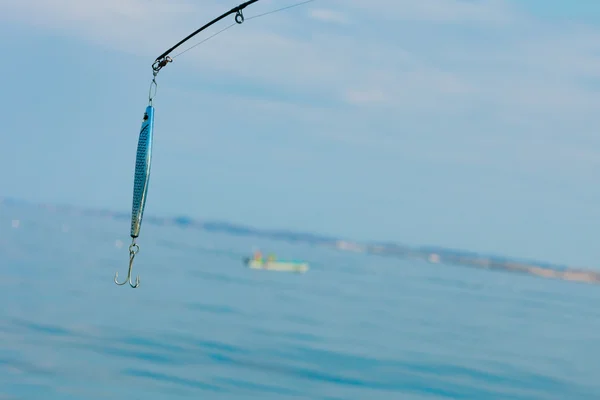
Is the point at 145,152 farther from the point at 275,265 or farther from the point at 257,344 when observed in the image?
the point at 275,265

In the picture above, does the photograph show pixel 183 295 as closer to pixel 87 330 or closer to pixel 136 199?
pixel 87 330

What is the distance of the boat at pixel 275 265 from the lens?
101875 mm

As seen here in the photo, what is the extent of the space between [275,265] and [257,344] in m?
62.0

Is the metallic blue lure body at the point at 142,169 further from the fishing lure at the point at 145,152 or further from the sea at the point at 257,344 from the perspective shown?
the sea at the point at 257,344

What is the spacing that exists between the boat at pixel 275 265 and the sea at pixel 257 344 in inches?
980

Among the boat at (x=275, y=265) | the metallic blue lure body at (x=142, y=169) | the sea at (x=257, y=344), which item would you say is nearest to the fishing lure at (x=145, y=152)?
the metallic blue lure body at (x=142, y=169)

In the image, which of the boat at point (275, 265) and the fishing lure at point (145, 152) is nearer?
the fishing lure at point (145, 152)

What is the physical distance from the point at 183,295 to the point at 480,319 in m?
20.5

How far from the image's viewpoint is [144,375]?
31062 millimetres

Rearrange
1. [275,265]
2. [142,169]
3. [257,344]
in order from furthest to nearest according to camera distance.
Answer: [275,265]
[257,344]
[142,169]

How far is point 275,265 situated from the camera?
10281 cm

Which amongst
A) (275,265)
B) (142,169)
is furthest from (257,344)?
(275,265)

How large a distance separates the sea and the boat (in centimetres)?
2490

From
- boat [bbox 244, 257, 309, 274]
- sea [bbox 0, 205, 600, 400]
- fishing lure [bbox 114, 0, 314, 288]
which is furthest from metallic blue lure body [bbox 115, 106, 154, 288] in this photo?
boat [bbox 244, 257, 309, 274]
